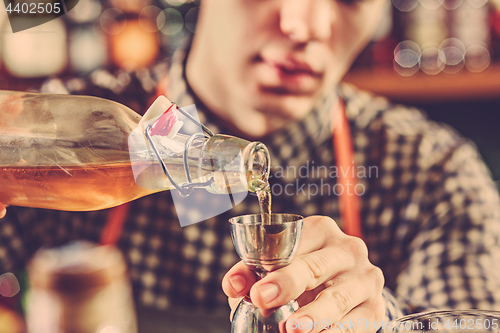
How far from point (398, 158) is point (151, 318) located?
75 cm

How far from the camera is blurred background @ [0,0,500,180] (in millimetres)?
1235

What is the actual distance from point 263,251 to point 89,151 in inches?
8.4

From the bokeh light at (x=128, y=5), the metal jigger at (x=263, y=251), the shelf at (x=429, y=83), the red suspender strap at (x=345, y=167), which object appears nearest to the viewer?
the metal jigger at (x=263, y=251)

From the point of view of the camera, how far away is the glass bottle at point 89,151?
399 mm

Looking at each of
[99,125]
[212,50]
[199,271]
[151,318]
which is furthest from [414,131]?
[99,125]

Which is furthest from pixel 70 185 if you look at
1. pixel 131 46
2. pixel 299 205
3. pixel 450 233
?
pixel 131 46

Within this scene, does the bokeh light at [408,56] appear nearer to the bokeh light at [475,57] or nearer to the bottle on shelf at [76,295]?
Answer: the bokeh light at [475,57]

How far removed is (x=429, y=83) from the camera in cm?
124

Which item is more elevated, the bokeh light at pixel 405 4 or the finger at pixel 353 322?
the bokeh light at pixel 405 4

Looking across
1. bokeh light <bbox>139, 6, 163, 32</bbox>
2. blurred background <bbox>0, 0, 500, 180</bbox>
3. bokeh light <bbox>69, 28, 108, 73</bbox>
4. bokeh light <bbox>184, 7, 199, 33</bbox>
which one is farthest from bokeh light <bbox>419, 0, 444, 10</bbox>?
bokeh light <bbox>69, 28, 108, 73</bbox>

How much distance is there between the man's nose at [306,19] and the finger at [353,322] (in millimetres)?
570

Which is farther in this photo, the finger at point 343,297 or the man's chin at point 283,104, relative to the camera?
the man's chin at point 283,104

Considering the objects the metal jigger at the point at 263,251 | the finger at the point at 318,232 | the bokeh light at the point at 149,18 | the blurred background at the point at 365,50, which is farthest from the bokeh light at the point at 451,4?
the metal jigger at the point at 263,251

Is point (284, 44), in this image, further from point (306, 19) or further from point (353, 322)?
point (353, 322)
